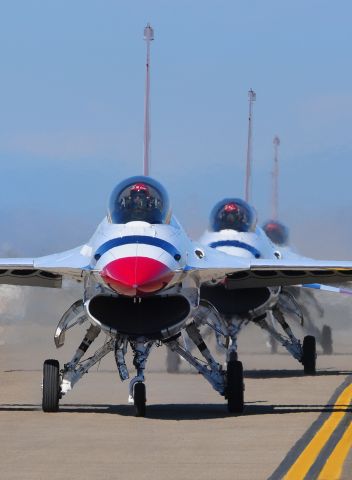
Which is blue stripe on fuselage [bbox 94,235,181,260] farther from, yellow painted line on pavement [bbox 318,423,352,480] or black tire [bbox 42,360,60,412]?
yellow painted line on pavement [bbox 318,423,352,480]

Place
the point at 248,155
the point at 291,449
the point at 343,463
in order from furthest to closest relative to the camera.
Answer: the point at 248,155 < the point at 291,449 < the point at 343,463

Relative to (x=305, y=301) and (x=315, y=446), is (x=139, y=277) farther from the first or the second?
(x=305, y=301)

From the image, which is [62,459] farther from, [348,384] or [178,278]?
[348,384]

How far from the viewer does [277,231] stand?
39.7m

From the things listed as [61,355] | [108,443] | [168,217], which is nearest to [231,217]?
[61,355]

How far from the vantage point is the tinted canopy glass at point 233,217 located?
2964cm

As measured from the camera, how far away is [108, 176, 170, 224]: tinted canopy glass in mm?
19922

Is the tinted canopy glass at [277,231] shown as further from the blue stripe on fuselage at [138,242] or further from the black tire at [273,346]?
the blue stripe on fuselage at [138,242]

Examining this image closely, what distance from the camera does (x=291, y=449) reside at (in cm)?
1503

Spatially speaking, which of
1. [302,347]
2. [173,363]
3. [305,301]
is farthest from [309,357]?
[305,301]

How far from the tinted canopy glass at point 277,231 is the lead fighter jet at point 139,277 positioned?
1795cm

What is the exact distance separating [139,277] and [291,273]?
479 centimetres

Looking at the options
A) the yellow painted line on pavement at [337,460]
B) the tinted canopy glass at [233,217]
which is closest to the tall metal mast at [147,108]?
the tinted canopy glass at [233,217]

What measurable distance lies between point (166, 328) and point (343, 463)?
5.87m
